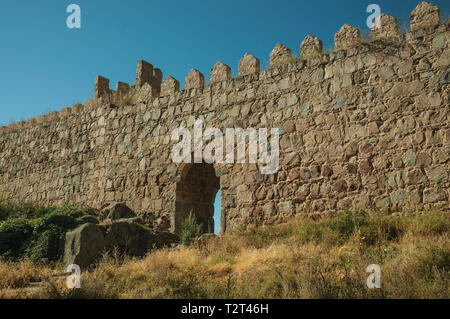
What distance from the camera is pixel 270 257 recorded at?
605 centimetres

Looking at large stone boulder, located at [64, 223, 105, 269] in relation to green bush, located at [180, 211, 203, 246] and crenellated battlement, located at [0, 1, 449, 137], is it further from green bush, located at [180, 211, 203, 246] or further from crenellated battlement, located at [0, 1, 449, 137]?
crenellated battlement, located at [0, 1, 449, 137]

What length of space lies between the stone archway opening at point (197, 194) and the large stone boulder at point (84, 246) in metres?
2.40

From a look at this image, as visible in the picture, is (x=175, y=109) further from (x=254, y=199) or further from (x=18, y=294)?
(x=18, y=294)

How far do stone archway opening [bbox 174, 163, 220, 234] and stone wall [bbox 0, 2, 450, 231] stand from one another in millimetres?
33

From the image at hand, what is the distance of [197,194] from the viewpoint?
33.9 ft

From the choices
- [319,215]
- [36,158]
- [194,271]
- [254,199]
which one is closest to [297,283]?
[194,271]

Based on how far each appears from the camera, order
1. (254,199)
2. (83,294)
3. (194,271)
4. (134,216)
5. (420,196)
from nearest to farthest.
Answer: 1. (83,294)
2. (194,271)
3. (420,196)
4. (254,199)
5. (134,216)

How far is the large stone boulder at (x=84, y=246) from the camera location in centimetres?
693

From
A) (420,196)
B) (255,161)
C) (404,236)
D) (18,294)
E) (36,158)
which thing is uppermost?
(36,158)

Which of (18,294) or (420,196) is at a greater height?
(420,196)

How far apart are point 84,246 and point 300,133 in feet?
15.5

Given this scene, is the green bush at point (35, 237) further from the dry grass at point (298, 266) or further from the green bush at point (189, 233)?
the green bush at point (189, 233)

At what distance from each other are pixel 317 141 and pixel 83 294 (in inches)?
209

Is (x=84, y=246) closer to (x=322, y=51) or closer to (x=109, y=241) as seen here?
(x=109, y=241)
